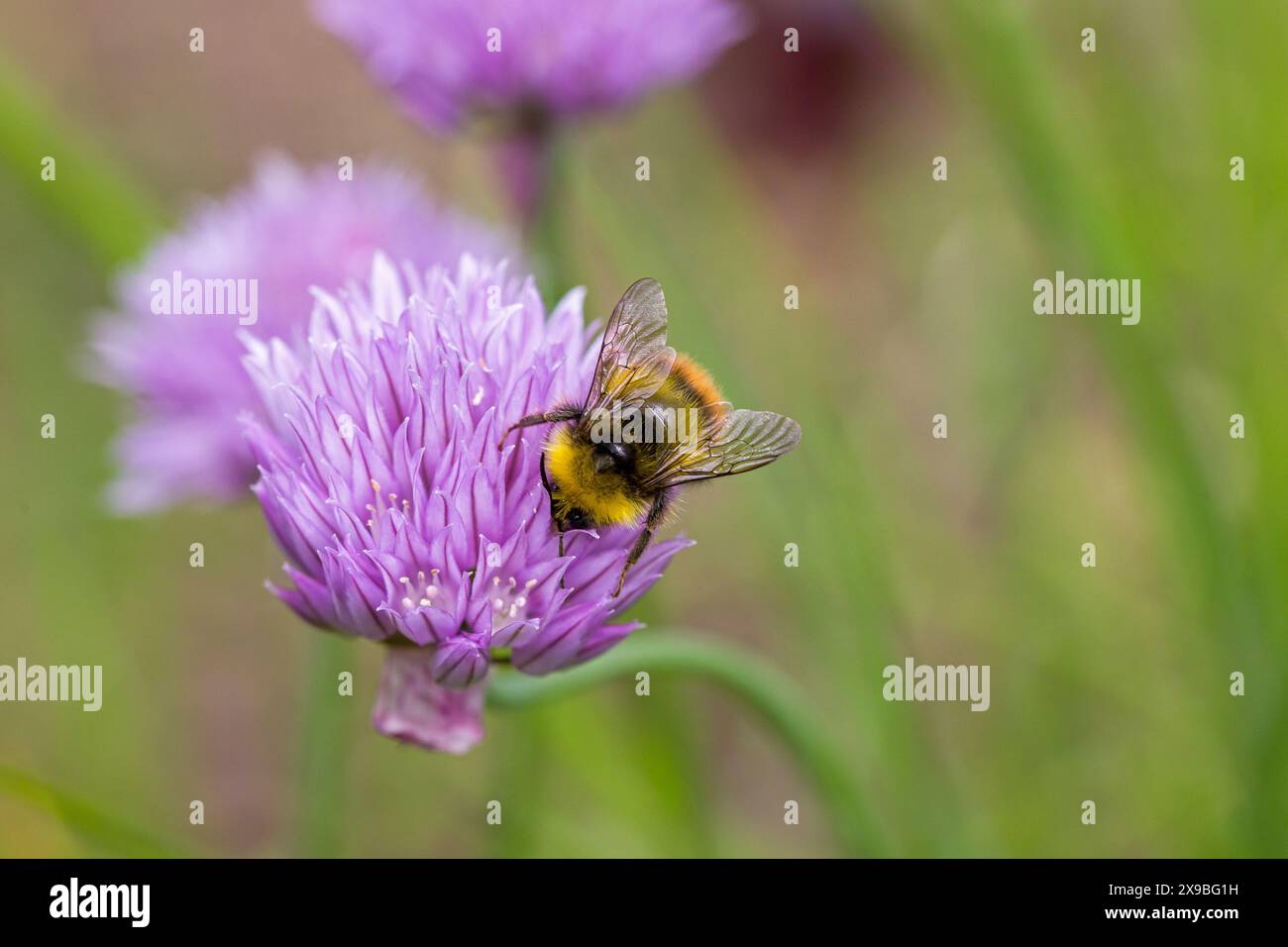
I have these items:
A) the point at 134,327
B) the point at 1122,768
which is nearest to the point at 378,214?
the point at 134,327

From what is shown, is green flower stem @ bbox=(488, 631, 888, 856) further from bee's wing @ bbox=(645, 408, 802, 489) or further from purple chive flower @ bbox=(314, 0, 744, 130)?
purple chive flower @ bbox=(314, 0, 744, 130)

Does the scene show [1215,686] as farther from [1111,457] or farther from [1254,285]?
[1111,457]

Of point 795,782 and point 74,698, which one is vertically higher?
point 74,698

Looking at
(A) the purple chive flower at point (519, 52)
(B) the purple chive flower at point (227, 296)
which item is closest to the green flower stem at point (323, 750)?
(B) the purple chive flower at point (227, 296)

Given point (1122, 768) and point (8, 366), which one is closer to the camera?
point (1122, 768)

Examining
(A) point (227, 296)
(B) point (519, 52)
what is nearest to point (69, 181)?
(A) point (227, 296)

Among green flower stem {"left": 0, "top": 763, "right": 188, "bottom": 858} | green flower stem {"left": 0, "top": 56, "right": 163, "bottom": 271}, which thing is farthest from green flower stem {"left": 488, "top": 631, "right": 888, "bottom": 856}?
green flower stem {"left": 0, "top": 56, "right": 163, "bottom": 271}

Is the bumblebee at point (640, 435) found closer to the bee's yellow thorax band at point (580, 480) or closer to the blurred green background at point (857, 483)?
the bee's yellow thorax band at point (580, 480)
